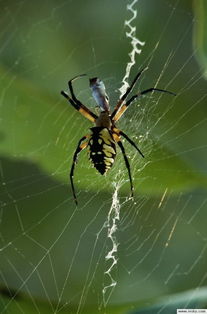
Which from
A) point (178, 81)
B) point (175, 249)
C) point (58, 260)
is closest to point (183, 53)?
point (178, 81)

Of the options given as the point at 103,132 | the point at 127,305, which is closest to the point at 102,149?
the point at 103,132

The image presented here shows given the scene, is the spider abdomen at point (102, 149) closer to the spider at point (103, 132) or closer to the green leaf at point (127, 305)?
the spider at point (103, 132)

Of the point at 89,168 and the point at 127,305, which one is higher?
the point at 89,168

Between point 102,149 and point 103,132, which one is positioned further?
point 103,132

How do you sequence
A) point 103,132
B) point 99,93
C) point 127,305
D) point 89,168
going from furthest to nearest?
1. point 103,132
2. point 99,93
3. point 89,168
4. point 127,305

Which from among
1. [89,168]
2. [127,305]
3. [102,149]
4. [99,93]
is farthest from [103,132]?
[127,305]

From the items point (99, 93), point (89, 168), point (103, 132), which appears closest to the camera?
point (89, 168)

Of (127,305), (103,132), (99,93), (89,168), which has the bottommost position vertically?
(127,305)

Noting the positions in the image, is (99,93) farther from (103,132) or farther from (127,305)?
(127,305)
